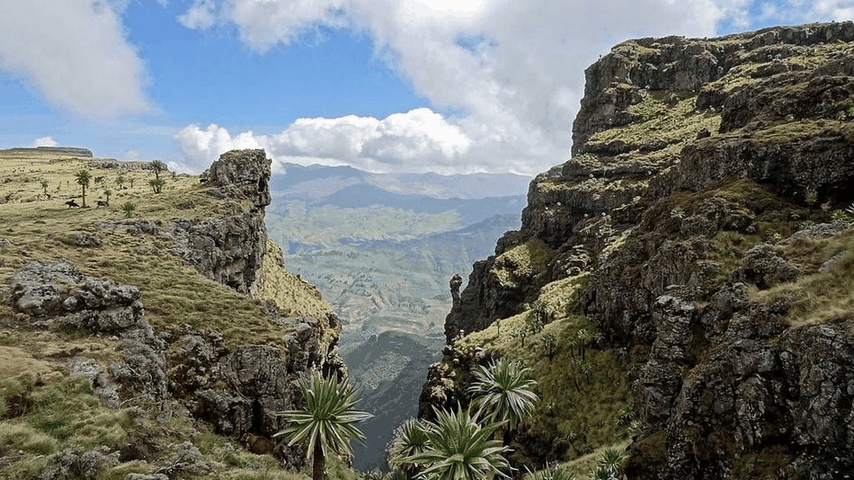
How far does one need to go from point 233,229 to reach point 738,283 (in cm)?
7419

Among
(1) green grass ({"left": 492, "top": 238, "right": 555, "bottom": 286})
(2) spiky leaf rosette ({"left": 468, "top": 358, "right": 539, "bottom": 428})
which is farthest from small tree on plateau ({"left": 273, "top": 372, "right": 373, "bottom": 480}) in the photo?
(1) green grass ({"left": 492, "top": 238, "right": 555, "bottom": 286})

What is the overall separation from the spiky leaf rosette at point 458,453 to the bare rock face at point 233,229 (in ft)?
167

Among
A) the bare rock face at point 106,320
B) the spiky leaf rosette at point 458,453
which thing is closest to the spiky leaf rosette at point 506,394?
the spiky leaf rosette at point 458,453

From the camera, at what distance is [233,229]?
7900 centimetres

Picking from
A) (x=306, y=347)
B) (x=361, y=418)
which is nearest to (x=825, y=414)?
(x=361, y=418)

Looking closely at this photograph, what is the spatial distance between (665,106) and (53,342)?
582ft

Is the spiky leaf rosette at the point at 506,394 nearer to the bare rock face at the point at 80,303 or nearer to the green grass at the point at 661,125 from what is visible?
the bare rock face at the point at 80,303

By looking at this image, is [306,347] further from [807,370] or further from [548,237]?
[548,237]

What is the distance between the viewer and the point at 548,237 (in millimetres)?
133375

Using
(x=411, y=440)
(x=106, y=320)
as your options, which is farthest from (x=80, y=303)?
(x=411, y=440)

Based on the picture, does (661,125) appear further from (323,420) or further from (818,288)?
(323,420)

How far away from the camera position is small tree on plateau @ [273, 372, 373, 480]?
29.9m

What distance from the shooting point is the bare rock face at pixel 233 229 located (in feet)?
228

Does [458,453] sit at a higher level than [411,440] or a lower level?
higher
